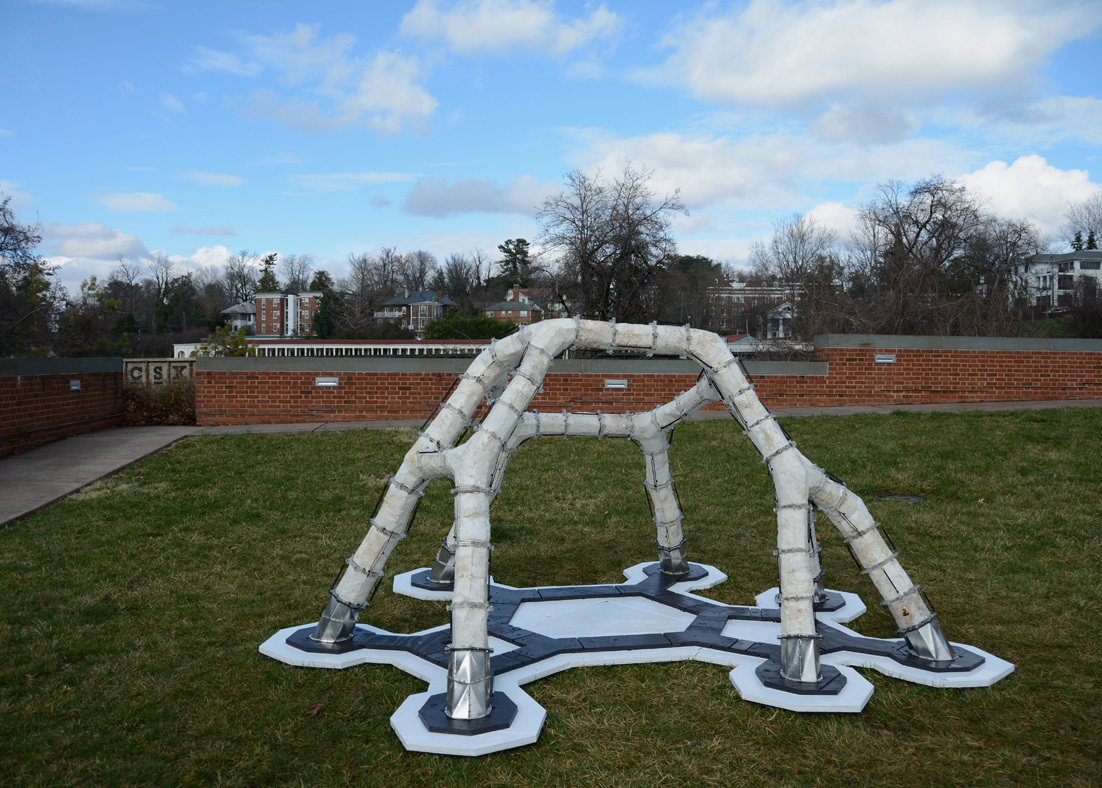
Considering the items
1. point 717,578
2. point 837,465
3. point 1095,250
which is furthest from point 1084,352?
point 1095,250

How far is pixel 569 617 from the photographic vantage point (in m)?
5.09

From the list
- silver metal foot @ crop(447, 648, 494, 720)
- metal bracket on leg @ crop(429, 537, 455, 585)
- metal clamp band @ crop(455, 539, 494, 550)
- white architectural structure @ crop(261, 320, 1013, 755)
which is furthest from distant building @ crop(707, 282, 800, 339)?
silver metal foot @ crop(447, 648, 494, 720)

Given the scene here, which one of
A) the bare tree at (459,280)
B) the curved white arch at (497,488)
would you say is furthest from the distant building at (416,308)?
the curved white arch at (497,488)

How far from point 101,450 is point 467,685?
9.14 m

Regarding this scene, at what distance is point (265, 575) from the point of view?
19.9ft

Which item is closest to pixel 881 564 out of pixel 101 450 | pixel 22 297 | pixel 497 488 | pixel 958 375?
pixel 497 488

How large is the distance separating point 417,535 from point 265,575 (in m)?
1.57

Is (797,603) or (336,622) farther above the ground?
(797,603)

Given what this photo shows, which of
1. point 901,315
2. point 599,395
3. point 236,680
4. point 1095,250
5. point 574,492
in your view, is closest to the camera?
point 236,680

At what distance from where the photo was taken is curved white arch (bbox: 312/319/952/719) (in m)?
3.73

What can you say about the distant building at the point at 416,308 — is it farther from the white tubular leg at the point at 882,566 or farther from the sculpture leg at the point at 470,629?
the sculpture leg at the point at 470,629

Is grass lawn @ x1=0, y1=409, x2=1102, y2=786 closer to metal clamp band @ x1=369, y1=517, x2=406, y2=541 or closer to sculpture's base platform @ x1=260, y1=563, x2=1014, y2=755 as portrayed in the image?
sculpture's base platform @ x1=260, y1=563, x2=1014, y2=755

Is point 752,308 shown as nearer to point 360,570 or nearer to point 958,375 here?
point 958,375

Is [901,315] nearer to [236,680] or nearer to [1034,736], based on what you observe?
[1034,736]
